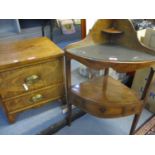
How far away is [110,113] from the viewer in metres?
0.96

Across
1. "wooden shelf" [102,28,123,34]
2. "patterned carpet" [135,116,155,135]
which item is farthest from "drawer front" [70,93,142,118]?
"wooden shelf" [102,28,123,34]

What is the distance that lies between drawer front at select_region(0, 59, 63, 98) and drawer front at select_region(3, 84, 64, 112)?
49 millimetres

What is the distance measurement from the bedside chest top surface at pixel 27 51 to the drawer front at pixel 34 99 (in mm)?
276

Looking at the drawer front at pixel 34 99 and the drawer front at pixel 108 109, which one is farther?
the drawer front at pixel 34 99

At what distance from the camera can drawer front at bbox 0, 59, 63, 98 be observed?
1.07 metres

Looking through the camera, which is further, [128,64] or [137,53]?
[137,53]

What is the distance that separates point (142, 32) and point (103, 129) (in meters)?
0.93

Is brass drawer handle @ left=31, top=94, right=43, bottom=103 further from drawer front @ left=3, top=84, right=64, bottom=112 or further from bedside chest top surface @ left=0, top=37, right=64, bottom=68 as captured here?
bedside chest top surface @ left=0, top=37, right=64, bottom=68

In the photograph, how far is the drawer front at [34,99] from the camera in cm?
117

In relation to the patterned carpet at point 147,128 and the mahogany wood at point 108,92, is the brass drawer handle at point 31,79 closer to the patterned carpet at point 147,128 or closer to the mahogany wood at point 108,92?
the mahogany wood at point 108,92

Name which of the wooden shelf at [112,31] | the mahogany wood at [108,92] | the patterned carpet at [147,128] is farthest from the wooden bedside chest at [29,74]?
the patterned carpet at [147,128]
